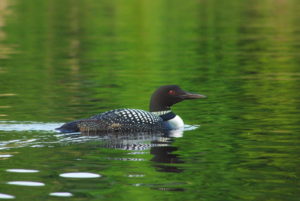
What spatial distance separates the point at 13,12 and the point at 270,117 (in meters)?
36.4

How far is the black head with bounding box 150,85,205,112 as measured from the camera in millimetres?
12906

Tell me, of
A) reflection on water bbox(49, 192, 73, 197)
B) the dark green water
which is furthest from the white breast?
reflection on water bbox(49, 192, 73, 197)

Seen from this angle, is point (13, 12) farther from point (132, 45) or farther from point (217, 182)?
point (217, 182)

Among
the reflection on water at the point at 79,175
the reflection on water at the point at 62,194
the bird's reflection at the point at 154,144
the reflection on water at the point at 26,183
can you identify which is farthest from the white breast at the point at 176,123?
the reflection on water at the point at 62,194

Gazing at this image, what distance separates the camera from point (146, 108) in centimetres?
1517

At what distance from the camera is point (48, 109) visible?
1442cm

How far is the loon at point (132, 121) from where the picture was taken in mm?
11844

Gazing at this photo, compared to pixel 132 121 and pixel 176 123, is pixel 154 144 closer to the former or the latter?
pixel 132 121

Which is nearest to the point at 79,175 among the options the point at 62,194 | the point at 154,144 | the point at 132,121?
the point at 62,194

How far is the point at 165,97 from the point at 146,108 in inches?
88.9

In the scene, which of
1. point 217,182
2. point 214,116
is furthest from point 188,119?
point 217,182

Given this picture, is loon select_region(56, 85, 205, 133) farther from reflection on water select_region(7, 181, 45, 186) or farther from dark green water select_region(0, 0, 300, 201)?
reflection on water select_region(7, 181, 45, 186)

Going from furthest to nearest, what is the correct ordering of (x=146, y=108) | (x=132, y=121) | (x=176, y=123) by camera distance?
1. (x=146, y=108)
2. (x=176, y=123)
3. (x=132, y=121)

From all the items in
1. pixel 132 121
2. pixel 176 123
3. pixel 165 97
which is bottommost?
pixel 176 123
